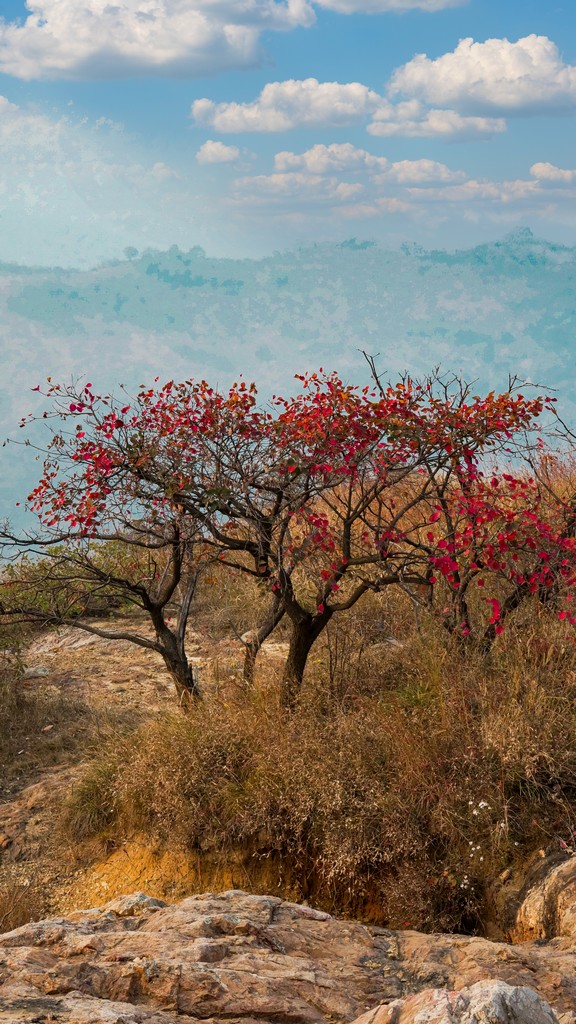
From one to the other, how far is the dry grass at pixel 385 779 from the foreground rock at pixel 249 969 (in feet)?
4.00

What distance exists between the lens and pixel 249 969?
118 inches

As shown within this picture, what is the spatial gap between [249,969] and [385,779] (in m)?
2.48

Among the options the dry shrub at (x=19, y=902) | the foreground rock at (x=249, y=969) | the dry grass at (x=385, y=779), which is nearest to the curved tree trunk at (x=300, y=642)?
the dry grass at (x=385, y=779)

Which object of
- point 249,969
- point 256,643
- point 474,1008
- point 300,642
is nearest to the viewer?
point 474,1008

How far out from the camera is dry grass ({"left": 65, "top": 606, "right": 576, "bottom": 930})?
193 inches

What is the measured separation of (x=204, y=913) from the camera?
3473 millimetres

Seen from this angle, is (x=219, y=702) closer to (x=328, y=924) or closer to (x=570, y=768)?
(x=570, y=768)

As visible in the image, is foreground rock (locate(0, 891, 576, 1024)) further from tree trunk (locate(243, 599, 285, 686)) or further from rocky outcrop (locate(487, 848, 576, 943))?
tree trunk (locate(243, 599, 285, 686))

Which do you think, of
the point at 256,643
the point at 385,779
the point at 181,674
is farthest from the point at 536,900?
the point at 181,674

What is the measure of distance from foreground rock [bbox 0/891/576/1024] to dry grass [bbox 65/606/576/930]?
4.00 feet

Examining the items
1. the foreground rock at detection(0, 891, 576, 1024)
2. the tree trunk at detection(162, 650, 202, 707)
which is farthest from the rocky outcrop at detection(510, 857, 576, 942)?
the tree trunk at detection(162, 650, 202, 707)

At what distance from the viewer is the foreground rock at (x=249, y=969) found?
264cm

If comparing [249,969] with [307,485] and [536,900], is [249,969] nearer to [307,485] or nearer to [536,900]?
[536,900]

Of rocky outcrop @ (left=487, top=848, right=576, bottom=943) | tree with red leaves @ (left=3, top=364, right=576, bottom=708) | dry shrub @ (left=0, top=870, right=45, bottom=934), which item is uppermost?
tree with red leaves @ (left=3, top=364, right=576, bottom=708)
